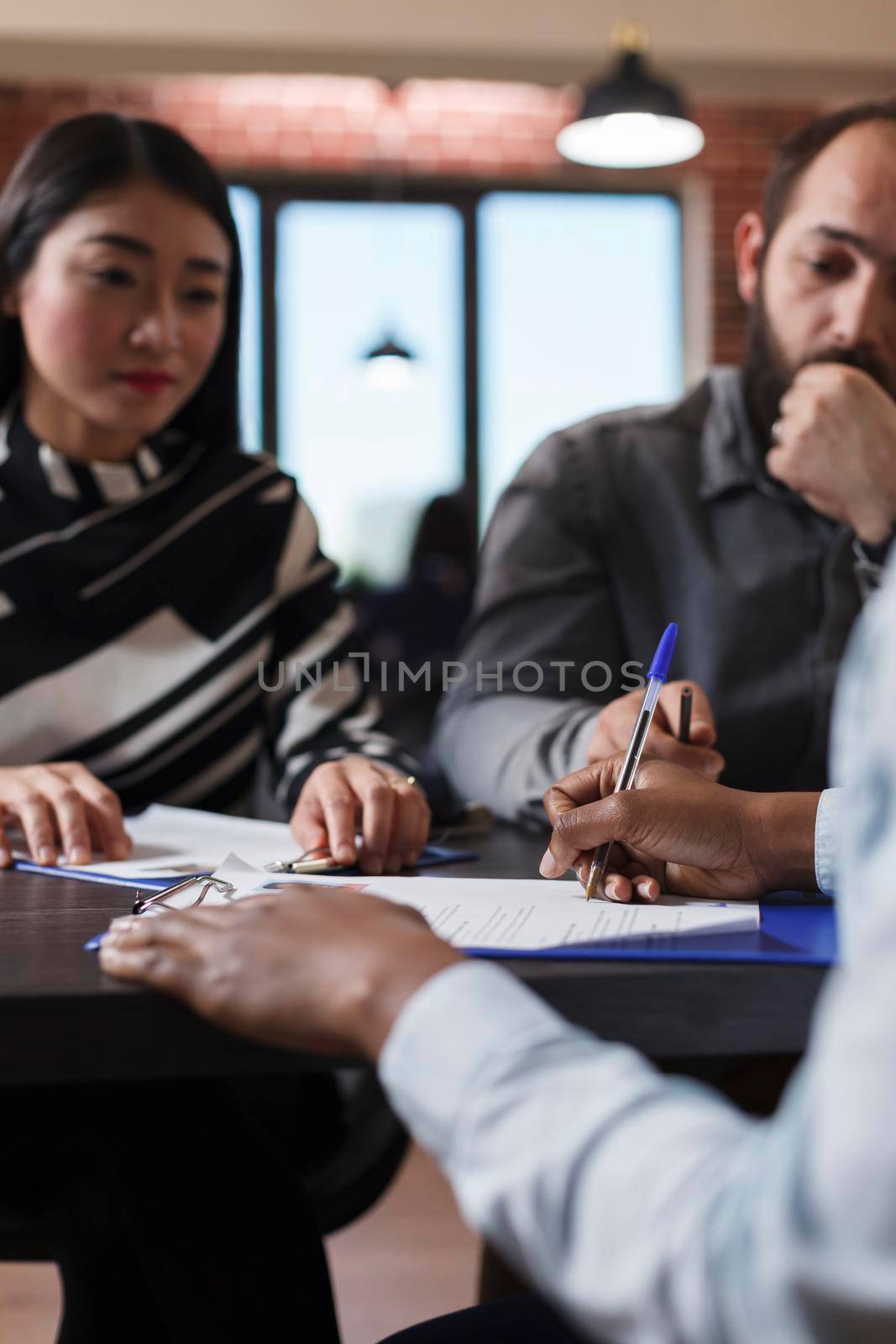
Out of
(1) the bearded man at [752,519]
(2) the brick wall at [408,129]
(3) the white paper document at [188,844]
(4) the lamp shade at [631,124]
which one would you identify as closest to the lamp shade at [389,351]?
(2) the brick wall at [408,129]

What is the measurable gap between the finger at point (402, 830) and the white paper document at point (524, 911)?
2.8 inches

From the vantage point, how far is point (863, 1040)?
359 mm

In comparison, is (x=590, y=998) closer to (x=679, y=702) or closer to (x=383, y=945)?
(x=383, y=945)

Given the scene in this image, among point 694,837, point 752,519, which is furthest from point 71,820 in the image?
point 752,519

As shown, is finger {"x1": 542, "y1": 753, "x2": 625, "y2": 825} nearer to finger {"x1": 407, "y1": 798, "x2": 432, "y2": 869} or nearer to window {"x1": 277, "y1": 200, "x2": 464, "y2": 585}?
finger {"x1": 407, "y1": 798, "x2": 432, "y2": 869}

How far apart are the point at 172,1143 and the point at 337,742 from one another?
0.63 m

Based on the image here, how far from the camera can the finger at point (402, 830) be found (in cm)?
99

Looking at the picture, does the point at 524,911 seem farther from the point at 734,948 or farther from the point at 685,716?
the point at 685,716

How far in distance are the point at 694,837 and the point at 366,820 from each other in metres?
0.27

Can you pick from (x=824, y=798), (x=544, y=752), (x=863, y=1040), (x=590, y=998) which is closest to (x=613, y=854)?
(x=824, y=798)

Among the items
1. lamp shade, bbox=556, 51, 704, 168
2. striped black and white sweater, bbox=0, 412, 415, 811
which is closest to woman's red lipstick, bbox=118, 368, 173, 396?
striped black and white sweater, bbox=0, 412, 415, 811

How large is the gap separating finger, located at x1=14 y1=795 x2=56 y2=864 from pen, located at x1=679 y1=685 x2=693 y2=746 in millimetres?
485

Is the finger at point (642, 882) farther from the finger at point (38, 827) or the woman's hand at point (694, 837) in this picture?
the finger at point (38, 827)

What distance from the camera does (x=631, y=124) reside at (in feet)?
13.4
